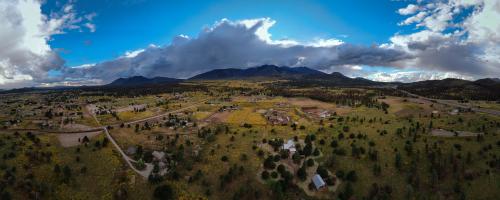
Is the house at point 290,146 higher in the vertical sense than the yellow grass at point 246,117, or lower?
lower

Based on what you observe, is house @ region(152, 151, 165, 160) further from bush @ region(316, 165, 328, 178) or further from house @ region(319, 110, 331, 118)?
house @ region(319, 110, 331, 118)

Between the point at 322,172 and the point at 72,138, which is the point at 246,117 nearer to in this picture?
the point at 322,172

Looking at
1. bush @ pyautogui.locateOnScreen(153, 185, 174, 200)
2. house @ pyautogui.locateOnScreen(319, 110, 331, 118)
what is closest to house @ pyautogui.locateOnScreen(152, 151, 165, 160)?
bush @ pyautogui.locateOnScreen(153, 185, 174, 200)

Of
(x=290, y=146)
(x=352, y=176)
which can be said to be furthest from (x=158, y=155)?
(x=352, y=176)

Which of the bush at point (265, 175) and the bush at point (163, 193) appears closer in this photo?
the bush at point (163, 193)

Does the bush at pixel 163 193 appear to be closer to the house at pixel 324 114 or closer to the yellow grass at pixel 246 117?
the yellow grass at pixel 246 117

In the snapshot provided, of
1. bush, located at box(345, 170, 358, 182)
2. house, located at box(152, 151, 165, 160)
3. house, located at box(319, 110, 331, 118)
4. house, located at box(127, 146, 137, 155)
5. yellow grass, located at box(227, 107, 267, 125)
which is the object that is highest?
house, located at box(319, 110, 331, 118)

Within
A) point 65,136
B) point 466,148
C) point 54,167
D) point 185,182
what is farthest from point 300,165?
point 65,136

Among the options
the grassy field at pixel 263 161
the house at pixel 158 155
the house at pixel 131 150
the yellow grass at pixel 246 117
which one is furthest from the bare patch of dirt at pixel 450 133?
the house at pixel 131 150

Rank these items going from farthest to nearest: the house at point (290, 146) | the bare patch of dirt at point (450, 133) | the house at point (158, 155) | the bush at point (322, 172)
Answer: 1. the bare patch of dirt at point (450, 133)
2. the house at point (290, 146)
3. the house at point (158, 155)
4. the bush at point (322, 172)
